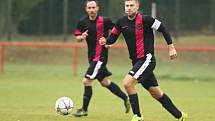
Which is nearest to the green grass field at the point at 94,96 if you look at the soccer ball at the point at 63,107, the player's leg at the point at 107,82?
the soccer ball at the point at 63,107

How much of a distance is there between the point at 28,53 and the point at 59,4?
13.1 feet

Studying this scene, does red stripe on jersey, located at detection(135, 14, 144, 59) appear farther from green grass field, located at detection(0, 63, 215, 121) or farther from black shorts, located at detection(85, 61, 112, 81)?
black shorts, located at detection(85, 61, 112, 81)

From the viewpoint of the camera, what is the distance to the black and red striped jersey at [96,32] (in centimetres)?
1188

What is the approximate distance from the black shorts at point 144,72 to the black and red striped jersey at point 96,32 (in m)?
1.98

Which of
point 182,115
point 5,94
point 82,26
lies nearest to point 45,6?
point 5,94

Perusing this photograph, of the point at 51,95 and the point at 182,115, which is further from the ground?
the point at 182,115

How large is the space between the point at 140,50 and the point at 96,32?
2050 mm

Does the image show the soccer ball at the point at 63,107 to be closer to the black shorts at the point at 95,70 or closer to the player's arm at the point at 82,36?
the black shorts at the point at 95,70

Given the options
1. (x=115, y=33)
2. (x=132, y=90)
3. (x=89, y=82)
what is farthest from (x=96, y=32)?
(x=132, y=90)

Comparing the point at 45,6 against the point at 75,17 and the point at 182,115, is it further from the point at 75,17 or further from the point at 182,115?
the point at 182,115

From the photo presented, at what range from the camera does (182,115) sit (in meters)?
10.1

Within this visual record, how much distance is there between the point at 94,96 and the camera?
627 inches

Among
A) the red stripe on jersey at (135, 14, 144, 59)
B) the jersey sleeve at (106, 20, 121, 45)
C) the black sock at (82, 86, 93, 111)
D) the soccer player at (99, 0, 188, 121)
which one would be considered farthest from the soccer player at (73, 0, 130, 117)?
the red stripe on jersey at (135, 14, 144, 59)

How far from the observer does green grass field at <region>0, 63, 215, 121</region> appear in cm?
1133
